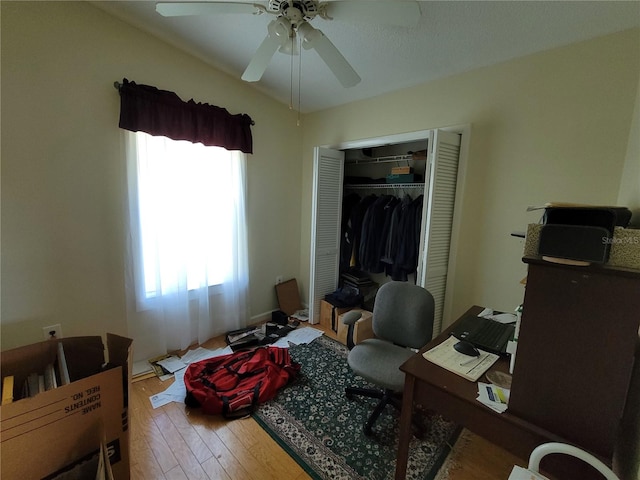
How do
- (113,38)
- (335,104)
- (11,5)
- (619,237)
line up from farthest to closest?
(335,104), (113,38), (11,5), (619,237)

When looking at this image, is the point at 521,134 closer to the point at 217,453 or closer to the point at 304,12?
the point at 304,12

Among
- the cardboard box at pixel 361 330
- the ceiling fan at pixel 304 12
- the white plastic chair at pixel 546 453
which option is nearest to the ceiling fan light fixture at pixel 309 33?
the ceiling fan at pixel 304 12

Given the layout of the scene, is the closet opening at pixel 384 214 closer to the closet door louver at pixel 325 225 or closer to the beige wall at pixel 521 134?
the closet door louver at pixel 325 225

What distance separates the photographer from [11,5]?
153 centimetres

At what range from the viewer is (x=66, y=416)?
118 centimetres

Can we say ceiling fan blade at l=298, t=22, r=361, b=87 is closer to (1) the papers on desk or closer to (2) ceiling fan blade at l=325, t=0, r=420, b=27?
(2) ceiling fan blade at l=325, t=0, r=420, b=27

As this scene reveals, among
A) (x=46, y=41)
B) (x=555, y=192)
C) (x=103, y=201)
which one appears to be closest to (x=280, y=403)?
(x=103, y=201)

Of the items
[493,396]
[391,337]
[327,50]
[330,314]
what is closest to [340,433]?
[391,337]

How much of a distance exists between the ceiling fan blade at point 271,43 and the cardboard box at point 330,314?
2.24 metres

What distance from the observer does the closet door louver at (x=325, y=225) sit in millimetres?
2848

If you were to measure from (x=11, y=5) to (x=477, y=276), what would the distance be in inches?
142

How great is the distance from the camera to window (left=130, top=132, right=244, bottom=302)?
2121 mm

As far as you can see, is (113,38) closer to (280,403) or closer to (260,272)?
(260,272)

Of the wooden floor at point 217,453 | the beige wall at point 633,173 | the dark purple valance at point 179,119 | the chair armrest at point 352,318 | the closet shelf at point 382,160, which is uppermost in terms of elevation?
the dark purple valance at point 179,119
